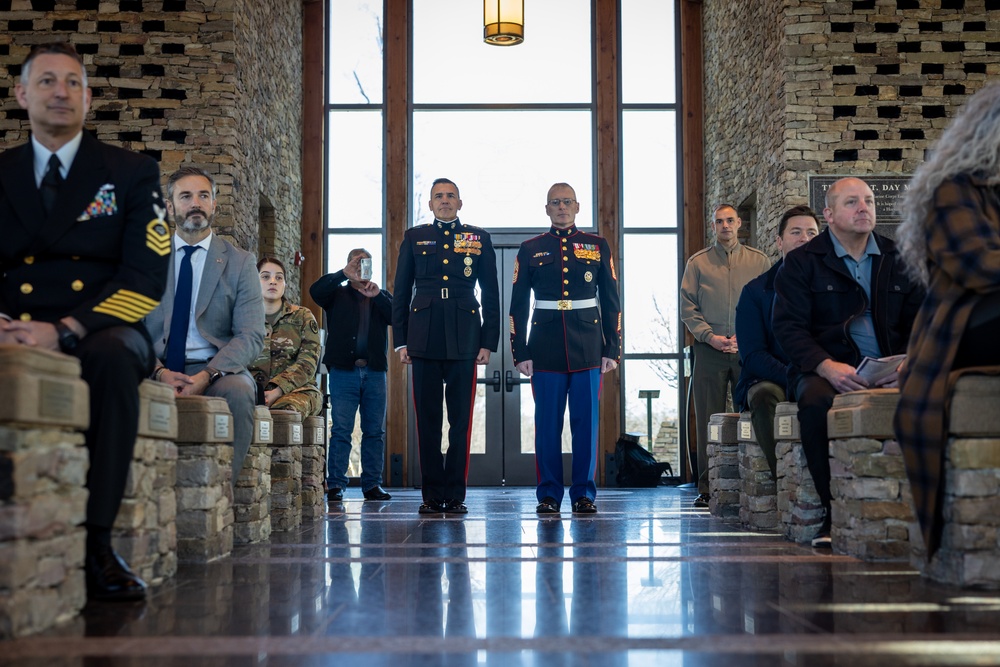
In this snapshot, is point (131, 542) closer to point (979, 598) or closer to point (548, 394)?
point (979, 598)

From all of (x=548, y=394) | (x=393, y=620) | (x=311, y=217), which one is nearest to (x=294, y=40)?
(x=311, y=217)

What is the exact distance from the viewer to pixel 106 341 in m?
2.78

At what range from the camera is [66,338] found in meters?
2.76

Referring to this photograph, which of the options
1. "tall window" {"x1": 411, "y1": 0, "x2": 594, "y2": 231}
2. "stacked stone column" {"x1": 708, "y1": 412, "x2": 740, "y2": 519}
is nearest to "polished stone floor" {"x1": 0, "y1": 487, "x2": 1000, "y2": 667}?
"stacked stone column" {"x1": 708, "y1": 412, "x2": 740, "y2": 519}

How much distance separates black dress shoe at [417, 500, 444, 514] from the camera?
5801mm

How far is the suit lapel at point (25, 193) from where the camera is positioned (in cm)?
288

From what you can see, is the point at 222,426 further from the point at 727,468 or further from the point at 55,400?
the point at 727,468

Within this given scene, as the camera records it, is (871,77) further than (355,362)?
Yes

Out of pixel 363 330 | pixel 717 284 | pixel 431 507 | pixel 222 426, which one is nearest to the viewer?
pixel 222 426

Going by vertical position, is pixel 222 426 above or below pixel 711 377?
below

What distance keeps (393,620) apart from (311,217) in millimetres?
8889

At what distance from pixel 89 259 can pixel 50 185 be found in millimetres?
216

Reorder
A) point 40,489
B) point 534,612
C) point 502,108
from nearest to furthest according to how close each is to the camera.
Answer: point 40,489
point 534,612
point 502,108

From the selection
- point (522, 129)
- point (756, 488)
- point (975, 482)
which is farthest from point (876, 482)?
point (522, 129)
